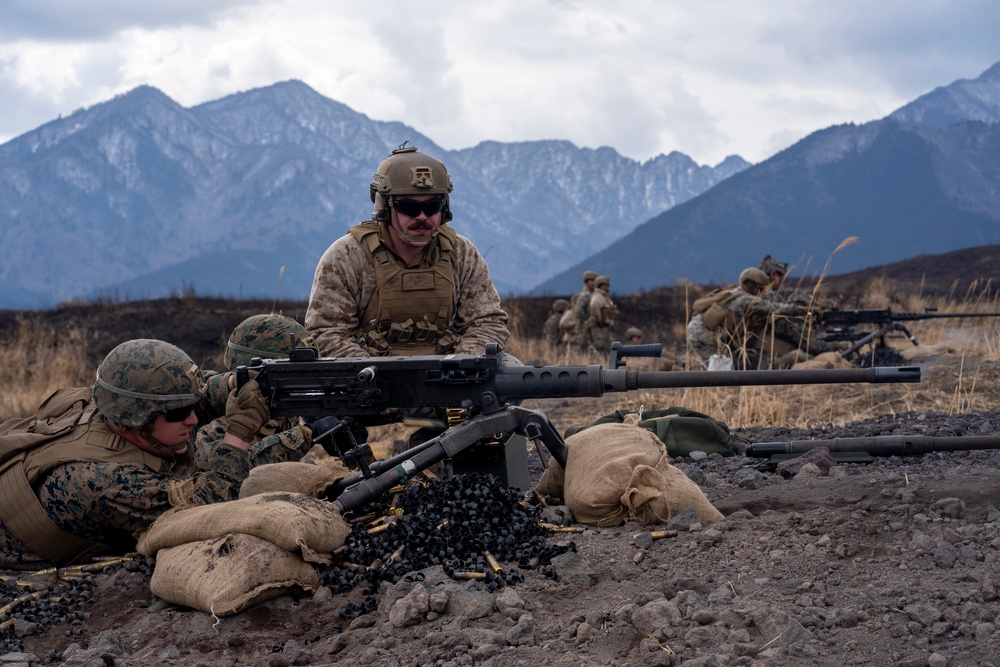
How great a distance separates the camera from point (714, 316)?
11383mm

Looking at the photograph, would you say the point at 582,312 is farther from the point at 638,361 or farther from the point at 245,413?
the point at 245,413

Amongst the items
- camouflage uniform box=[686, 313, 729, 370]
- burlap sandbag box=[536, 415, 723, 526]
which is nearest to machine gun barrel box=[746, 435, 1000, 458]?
burlap sandbag box=[536, 415, 723, 526]

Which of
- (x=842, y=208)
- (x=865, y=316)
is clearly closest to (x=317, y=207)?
(x=842, y=208)

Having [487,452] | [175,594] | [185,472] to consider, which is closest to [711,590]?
[487,452]

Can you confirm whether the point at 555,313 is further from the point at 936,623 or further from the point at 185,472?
the point at 936,623

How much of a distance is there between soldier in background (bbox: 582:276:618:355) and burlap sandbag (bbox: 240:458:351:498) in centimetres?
1143

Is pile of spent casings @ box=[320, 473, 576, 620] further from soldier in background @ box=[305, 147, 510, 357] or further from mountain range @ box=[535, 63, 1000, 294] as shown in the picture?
mountain range @ box=[535, 63, 1000, 294]

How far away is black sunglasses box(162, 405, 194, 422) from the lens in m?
4.57

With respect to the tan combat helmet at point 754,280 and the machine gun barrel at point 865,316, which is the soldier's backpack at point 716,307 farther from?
the machine gun barrel at point 865,316

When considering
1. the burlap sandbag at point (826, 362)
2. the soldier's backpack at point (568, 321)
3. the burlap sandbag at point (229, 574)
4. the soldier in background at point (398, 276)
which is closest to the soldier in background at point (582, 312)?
the soldier's backpack at point (568, 321)

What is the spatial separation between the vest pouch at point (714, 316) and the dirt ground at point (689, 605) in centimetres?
641

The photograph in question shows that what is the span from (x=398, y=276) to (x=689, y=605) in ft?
9.99

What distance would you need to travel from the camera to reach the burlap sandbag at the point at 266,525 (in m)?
4.22

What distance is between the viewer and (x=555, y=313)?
69.2ft
